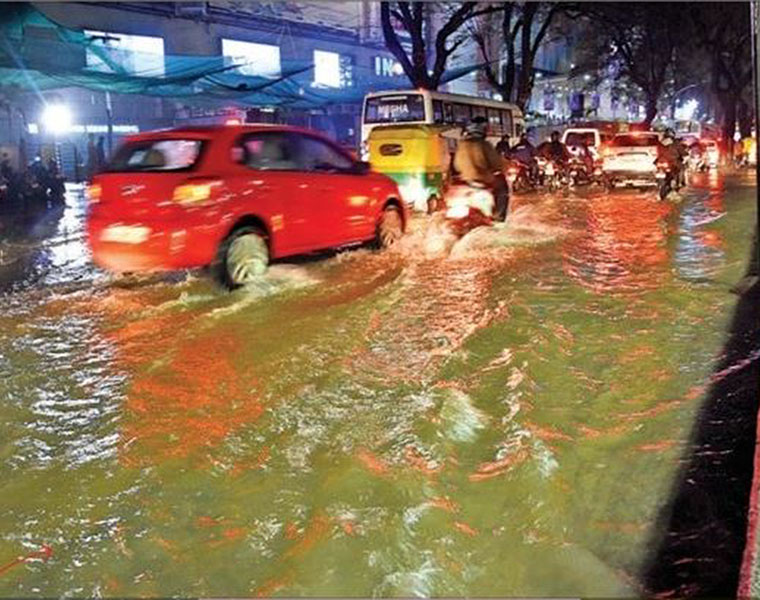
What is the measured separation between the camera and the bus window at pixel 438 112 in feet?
70.3

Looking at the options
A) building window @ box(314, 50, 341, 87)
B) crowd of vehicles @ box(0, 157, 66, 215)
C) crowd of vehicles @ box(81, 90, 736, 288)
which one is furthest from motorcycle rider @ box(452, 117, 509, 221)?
building window @ box(314, 50, 341, 87)

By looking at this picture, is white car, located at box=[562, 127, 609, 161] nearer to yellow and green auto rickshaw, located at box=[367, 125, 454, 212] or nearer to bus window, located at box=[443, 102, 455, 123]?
bus window, located at box=[443, 102, 455, 123]

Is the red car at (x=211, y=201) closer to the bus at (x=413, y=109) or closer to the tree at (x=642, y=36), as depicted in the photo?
the bus at (x=413, y=109)

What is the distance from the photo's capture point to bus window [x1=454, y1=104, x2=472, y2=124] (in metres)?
22.8

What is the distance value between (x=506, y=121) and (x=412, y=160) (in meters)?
12.9

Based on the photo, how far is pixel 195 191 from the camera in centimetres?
787

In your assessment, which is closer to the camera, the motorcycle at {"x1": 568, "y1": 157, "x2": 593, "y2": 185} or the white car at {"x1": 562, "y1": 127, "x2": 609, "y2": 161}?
the motorcycle at {"x1": 568, "y1": 157, "x2": 593, "y2": 185}

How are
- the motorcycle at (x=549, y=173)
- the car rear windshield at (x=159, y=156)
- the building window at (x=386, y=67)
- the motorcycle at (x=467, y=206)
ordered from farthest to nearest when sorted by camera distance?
the building window at (x=386, y=67), the motorcycle at (x=549, y=173), the motorcycle at (x=467, y=206), the car rear windshield at (x=159, y=156)

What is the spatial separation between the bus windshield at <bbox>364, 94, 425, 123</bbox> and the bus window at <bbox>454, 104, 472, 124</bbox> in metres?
1.72

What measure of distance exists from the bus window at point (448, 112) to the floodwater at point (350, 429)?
13.6 meters

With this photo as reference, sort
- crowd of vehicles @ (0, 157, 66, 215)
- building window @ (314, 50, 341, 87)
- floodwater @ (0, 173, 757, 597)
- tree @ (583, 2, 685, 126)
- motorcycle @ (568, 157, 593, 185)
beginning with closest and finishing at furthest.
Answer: floodwater @ (0, 173, 757, 597)
crowd of vehicles @ (0, 157, 66, 215)
motorcycle @ (568, 157, 593, 185)
tree @ (583, 2, 685, 126)
building window @ (314, 50, 341, 87)

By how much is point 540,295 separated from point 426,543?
4987 millimetres

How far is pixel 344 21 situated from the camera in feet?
128

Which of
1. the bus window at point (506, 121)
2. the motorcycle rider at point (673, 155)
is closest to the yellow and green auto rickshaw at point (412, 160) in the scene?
the motorcycle rider at point (673, 155)
